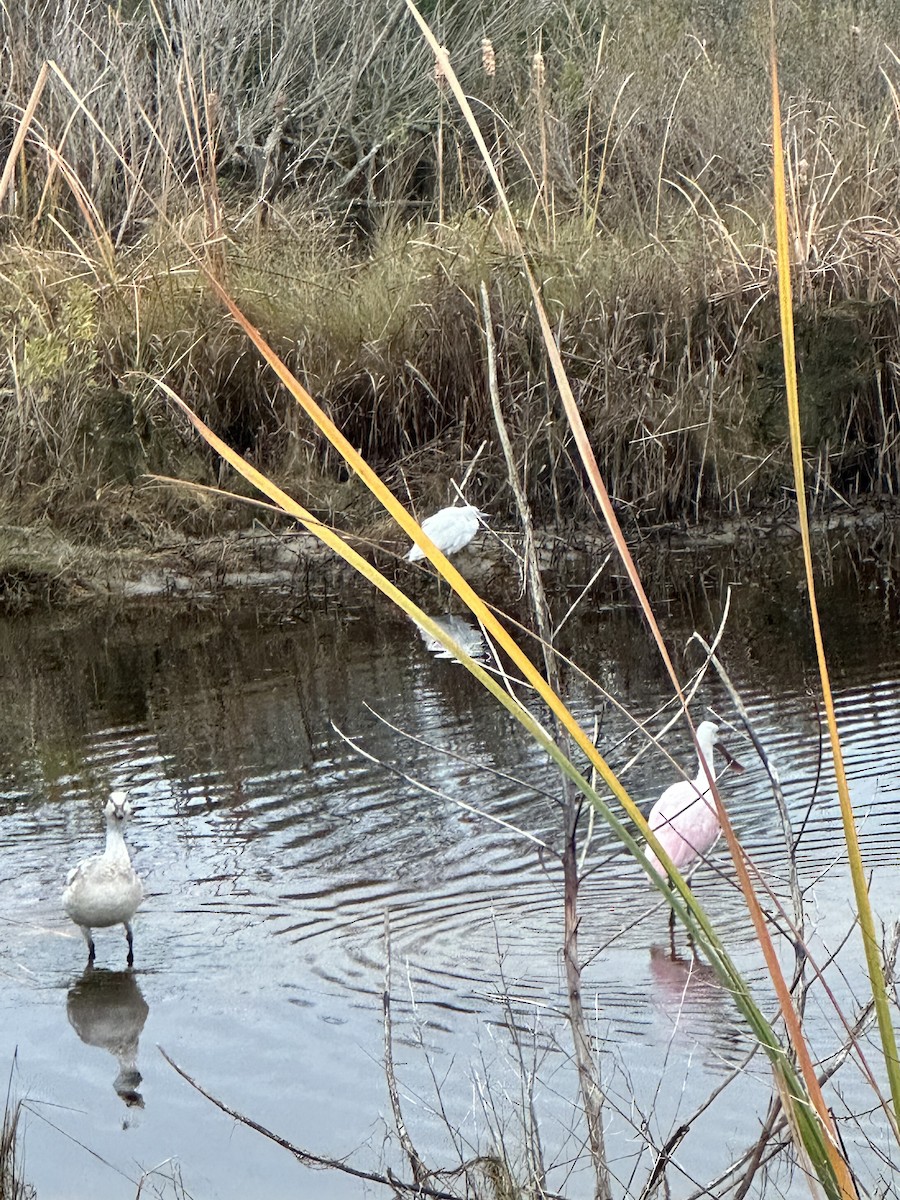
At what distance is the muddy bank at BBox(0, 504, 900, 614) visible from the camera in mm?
9453

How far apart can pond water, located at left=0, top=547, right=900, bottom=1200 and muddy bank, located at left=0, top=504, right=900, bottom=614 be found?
1.12 meters

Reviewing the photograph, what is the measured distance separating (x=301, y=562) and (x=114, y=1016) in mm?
5645

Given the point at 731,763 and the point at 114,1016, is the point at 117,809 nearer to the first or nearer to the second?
the point at 114,1016

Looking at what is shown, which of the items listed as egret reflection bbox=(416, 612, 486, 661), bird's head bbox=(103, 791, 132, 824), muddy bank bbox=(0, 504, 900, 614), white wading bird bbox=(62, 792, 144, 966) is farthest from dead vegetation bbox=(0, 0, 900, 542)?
white wading bird bbox=(62, 792, 144, 966)

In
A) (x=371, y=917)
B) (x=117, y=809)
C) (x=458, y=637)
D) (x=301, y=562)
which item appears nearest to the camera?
(x=117, y=809)

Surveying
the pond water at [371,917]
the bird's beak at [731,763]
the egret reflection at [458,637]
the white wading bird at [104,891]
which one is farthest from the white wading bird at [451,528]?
the white wading bird at [104,891]

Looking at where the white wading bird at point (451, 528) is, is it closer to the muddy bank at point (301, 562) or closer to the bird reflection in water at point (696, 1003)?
the muddy bank at point (301, 562)

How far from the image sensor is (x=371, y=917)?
15.4ft

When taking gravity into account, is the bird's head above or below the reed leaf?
below

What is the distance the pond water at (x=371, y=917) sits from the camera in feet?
11.2

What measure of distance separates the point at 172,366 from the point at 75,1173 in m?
6.81

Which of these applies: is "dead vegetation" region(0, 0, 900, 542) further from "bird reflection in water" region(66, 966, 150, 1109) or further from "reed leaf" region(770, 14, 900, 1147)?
"reed leaf" region(770, 14, 900, 1147)

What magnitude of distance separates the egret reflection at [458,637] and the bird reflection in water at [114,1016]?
369 centimetres

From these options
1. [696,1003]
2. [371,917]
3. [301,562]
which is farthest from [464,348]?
[696,1003]
